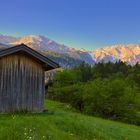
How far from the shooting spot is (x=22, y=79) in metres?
26.4

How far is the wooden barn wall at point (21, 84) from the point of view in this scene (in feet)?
83.3

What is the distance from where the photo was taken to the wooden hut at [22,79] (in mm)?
25348

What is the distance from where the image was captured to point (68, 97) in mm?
63250

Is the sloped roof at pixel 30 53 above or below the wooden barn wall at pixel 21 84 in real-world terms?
above

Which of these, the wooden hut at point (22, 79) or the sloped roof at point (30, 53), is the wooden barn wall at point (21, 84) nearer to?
the wooden hut at point (22, 79)

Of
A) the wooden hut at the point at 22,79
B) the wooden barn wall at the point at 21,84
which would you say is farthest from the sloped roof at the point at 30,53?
the wooden barn wall at the point at 21,84

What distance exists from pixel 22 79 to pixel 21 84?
1.21 feet

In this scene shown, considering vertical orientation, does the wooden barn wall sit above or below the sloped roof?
below

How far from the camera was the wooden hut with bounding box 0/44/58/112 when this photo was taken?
2535 centimetres

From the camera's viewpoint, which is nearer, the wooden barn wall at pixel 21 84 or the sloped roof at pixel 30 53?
the sloped roof at pixel 30 53

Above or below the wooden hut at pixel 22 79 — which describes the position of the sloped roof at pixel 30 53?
above

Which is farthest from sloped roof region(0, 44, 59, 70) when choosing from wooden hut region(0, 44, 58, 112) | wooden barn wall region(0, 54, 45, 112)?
wooden barn wall region(0, 54, 45, 112)

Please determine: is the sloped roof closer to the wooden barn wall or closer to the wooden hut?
the wooden hut

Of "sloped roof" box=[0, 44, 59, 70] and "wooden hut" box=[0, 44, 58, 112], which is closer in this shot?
"sloped roof" box=[0, 44, 59, 70]
